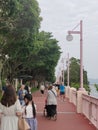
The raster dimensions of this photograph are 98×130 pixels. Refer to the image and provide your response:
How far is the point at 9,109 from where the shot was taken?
8516 millimetres

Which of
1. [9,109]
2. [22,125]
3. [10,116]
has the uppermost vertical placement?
[9,109]

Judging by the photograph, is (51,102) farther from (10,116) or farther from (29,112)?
(10,116)

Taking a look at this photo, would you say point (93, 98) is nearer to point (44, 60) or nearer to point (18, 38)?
point (18, 38)

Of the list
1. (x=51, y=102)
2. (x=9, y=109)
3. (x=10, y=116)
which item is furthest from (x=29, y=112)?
(x=51, y=102)

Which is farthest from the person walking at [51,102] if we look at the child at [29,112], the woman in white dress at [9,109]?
the woman in white dress at [9,109]

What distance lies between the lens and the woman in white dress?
27.7 feet

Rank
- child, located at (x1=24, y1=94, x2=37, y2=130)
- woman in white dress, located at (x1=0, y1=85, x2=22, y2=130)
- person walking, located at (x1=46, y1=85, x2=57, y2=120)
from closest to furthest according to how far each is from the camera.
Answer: woman in white dress, located at (x1=0, y1=85, x2=22, y2=130), child, located at (x1=24, y1=94, x2=37, y2=130), person walking, located at (x1=46, y1=85, x2=57, y2=120)

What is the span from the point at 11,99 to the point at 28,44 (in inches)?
998

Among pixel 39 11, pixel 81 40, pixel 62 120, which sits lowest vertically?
pixel 62 120

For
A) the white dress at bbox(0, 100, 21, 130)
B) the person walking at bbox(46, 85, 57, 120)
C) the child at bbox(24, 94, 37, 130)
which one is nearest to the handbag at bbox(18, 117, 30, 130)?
the white dress at bbox(0, 100, 21, 130)

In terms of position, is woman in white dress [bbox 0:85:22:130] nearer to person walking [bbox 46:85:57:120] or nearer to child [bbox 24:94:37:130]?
child [bbox 24:94:37:130]

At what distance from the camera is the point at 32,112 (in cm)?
1101

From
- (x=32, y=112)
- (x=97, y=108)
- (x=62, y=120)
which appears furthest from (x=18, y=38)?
(x=32, y=112)

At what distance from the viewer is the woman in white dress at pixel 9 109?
8430mm
